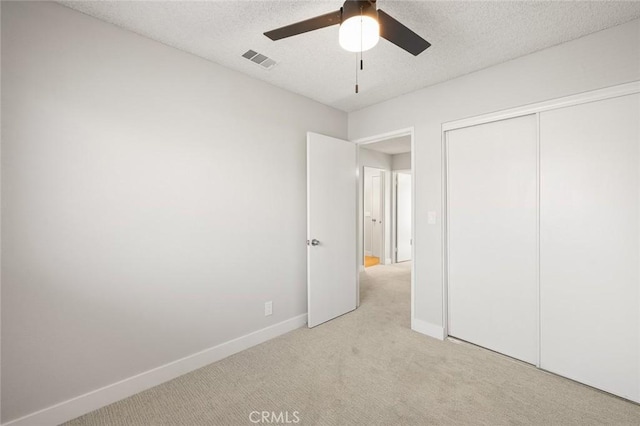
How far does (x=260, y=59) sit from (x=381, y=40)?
3.29 ft

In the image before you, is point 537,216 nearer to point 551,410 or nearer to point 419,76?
point 551,410

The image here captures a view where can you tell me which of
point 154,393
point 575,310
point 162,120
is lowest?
point 154,393

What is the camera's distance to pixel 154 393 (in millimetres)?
2021

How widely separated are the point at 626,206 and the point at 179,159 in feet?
10.7

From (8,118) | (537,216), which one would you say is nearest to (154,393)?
(8,118)

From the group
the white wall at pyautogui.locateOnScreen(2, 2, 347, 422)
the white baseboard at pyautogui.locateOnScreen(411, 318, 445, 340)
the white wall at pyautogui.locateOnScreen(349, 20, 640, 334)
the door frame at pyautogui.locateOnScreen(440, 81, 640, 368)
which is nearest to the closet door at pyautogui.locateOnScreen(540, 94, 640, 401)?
the door frame at pyautogui.locateOnScreen(440, 81, 640, 368)

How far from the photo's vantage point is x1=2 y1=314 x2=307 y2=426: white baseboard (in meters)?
1.70

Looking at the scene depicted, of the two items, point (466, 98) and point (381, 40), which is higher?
point (381, 40)

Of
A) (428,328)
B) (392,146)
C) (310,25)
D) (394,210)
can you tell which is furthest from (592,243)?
(394,210)

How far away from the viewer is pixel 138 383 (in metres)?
2.03

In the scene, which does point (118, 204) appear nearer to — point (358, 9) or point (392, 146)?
point (358, 9)

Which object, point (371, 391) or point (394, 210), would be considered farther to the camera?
point (394, 210)

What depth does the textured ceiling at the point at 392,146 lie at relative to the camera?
5199 mm

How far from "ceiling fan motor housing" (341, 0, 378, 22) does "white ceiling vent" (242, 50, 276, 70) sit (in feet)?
3.77
